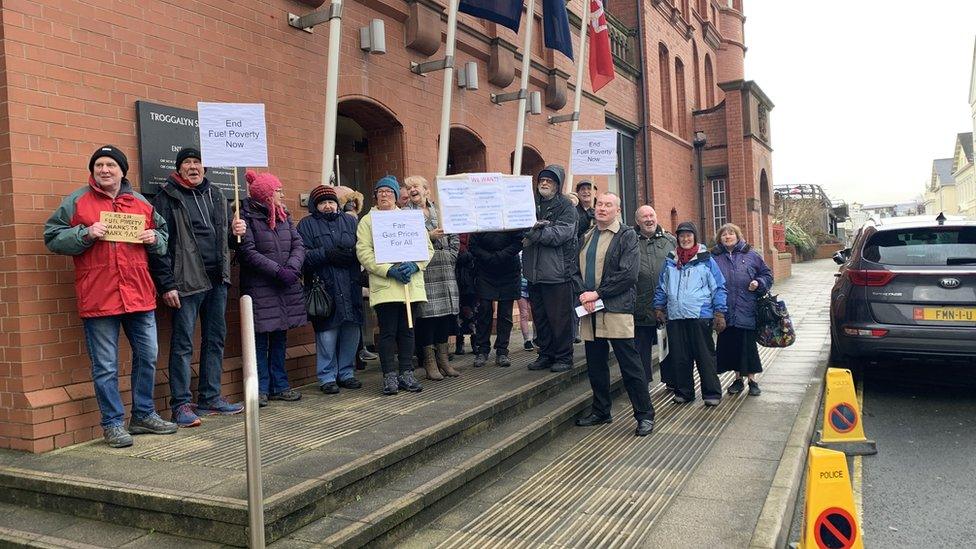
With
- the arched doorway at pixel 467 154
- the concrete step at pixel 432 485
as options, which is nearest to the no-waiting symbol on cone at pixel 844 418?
the concrete step at pixel 432 485

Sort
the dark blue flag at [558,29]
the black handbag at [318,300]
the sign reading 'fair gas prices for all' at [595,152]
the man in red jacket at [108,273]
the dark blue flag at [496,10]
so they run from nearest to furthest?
the man in red jacket at [108,273], the black handbag at [318,300], the sign reading 'fair gas prices for all' at [595,152], the dark blue flag at [496,10], the dark blue flag at [558,29]

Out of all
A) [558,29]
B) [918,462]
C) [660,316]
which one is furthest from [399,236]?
[558,29]

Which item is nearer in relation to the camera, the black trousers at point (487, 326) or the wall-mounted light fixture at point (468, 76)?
the black trousers at point (487, 326)

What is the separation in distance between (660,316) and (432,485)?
3.23 metres

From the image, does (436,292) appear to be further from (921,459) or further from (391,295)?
(921,459)

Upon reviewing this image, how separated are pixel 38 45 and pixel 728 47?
26.1 meters

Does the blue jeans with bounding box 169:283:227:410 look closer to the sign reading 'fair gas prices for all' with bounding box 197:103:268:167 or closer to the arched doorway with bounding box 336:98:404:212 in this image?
the sign reading 'fair gas prices for all' with bounding box 197:103:268:167

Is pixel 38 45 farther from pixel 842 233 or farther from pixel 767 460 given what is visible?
pixel 842 233

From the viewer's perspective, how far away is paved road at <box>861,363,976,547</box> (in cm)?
429

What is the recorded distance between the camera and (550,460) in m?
5.39

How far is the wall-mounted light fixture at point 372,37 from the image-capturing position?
7801 mm

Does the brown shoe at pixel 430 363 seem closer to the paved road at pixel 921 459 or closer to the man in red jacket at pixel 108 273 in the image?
the man in red jacket at pixel 108 273

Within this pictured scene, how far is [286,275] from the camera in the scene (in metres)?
5.70

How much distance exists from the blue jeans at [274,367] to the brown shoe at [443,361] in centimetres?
148
